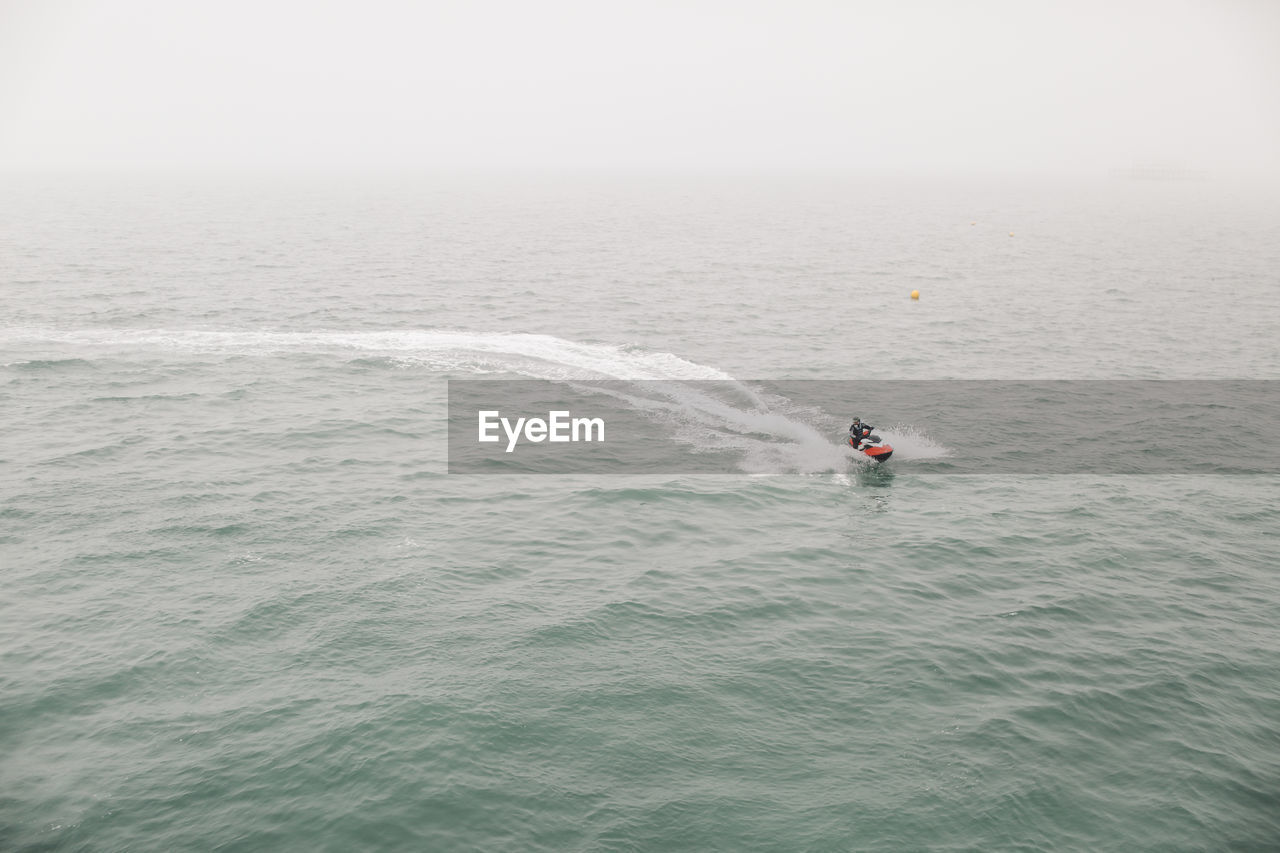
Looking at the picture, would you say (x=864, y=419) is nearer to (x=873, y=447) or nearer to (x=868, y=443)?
(x=868, y=443)

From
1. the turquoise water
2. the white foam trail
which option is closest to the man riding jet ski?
the turquoise water

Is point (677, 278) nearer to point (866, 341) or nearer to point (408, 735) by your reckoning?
point (866, 341)

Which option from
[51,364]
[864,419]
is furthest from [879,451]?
[51,364]

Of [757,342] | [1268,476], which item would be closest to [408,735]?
[1268,476]

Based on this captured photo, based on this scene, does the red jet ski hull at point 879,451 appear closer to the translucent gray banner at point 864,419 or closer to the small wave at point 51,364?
the translucent gray banner at point 864,419

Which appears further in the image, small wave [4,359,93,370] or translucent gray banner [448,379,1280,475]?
small wave [4,359,93,370]

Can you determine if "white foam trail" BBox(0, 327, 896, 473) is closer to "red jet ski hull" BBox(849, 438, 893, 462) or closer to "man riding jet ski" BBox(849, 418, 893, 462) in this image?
"man riding jet ski" BBox(849, 418, 893, 462)
